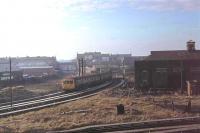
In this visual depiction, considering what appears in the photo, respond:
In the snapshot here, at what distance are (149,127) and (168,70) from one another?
94.7ft

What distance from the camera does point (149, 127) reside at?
25078mm

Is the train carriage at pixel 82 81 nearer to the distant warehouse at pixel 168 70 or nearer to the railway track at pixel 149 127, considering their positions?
the distant warehouse at pixel 168 70

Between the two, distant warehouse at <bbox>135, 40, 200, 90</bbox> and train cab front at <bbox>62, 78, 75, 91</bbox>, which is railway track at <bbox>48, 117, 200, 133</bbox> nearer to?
distant warehouse at <bbox>135, 40, 200, 90</bbox>

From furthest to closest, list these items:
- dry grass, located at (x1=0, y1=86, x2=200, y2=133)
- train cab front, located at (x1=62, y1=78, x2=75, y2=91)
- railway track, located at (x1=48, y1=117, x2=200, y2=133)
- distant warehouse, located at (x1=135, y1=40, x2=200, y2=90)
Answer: train cab front, located at (x1=62, y1=78, x2=75, y2=91) < distant warehouse, located at (x1=135, y1=40, x2=200, y2=90) < dry grass, located at (x1=0, y1=86, x2=200, y2=133) < railway track, located at (x1=48, y1=117, x2=200, y2=133)

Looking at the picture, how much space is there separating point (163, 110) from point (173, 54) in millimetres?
26132

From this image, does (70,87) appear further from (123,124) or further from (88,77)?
(123,124)

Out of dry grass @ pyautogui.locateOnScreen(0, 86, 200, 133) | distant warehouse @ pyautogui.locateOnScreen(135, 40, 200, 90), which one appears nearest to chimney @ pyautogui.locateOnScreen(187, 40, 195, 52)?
distant warehouse @ pyautogui.locateOnScreen(135, 40, 200, 90)

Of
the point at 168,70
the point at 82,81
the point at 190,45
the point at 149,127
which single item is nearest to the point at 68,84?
the point at 82,81

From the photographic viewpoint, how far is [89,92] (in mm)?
55500

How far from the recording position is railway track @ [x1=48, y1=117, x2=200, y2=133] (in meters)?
23.7

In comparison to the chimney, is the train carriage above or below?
below

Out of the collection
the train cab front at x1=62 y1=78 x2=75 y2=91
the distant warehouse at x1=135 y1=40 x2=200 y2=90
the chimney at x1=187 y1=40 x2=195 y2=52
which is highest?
the chimney at x1=187 y1=40 x2=195 y2=52

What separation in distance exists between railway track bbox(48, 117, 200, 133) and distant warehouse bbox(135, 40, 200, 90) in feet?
79.2

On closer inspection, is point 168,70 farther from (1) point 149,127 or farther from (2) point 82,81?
(1) point 149,127
